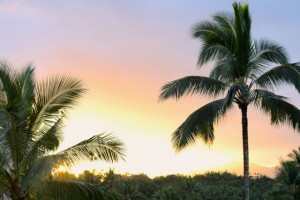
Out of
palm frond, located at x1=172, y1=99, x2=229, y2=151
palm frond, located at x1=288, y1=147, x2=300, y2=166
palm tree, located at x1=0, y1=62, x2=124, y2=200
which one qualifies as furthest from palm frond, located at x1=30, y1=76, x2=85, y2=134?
palm frond, located at x1=288, y1=147, x2=300, y2=166

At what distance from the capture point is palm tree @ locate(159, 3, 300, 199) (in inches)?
760

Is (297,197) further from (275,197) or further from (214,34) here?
(214,34)

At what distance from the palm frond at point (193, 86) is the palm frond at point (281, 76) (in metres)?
1.48

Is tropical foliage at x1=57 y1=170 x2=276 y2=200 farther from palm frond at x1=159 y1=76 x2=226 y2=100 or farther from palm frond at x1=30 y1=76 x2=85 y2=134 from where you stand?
palm frond at x1=30 y1=76 x2=85 y2=134

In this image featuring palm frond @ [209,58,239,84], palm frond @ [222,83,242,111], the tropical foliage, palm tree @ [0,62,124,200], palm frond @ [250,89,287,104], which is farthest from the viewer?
the tropical foliage

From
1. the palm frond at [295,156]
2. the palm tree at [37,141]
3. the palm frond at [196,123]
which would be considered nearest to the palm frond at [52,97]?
the palm tree at [37,141]

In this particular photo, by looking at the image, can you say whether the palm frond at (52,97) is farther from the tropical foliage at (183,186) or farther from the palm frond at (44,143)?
the tropical foliage at (183,186)

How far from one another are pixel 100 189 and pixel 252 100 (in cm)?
739

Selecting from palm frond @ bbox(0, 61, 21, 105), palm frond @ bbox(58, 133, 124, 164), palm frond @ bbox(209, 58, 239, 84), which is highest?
palm frond @ bbox(209, 58, 239, 84)

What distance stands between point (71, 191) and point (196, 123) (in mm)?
6414

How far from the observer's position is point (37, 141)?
46.3 ft

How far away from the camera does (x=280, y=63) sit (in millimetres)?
20375

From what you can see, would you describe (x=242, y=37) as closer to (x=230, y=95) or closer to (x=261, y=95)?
(x=261, y=95)

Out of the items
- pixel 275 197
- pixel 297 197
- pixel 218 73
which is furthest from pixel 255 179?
pixel 218 73
